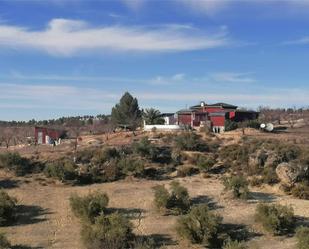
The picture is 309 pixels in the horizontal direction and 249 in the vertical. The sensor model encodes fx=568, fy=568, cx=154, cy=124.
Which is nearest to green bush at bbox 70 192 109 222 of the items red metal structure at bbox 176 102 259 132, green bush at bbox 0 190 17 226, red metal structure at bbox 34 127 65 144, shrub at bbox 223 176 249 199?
green bush at bbox 0 190 17 226

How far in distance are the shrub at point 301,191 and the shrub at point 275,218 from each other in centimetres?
894

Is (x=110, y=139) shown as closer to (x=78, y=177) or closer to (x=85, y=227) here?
(x=78, y=177)

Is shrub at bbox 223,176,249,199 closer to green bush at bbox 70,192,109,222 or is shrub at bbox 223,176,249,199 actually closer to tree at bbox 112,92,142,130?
green bush at bbox 70,192,109,222

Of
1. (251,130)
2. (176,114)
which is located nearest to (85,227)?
(251,130)

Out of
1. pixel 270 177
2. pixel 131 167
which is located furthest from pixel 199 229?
pixel 131 167

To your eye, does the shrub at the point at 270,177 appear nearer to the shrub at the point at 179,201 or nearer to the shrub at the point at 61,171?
the shrub at the point at 179,201

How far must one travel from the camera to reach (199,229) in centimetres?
3312

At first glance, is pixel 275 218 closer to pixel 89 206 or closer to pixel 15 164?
pixel 89 206

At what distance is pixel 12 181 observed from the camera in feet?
157

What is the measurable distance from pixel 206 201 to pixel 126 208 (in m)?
5.97

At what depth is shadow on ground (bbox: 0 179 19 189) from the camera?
46634mm

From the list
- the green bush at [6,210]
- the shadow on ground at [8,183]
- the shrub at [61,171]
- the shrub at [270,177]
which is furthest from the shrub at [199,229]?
A: the shadow on ground at [8,183]

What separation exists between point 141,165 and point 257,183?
10160 millimetres

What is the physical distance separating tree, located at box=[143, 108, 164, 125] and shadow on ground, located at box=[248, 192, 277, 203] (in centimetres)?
3639
